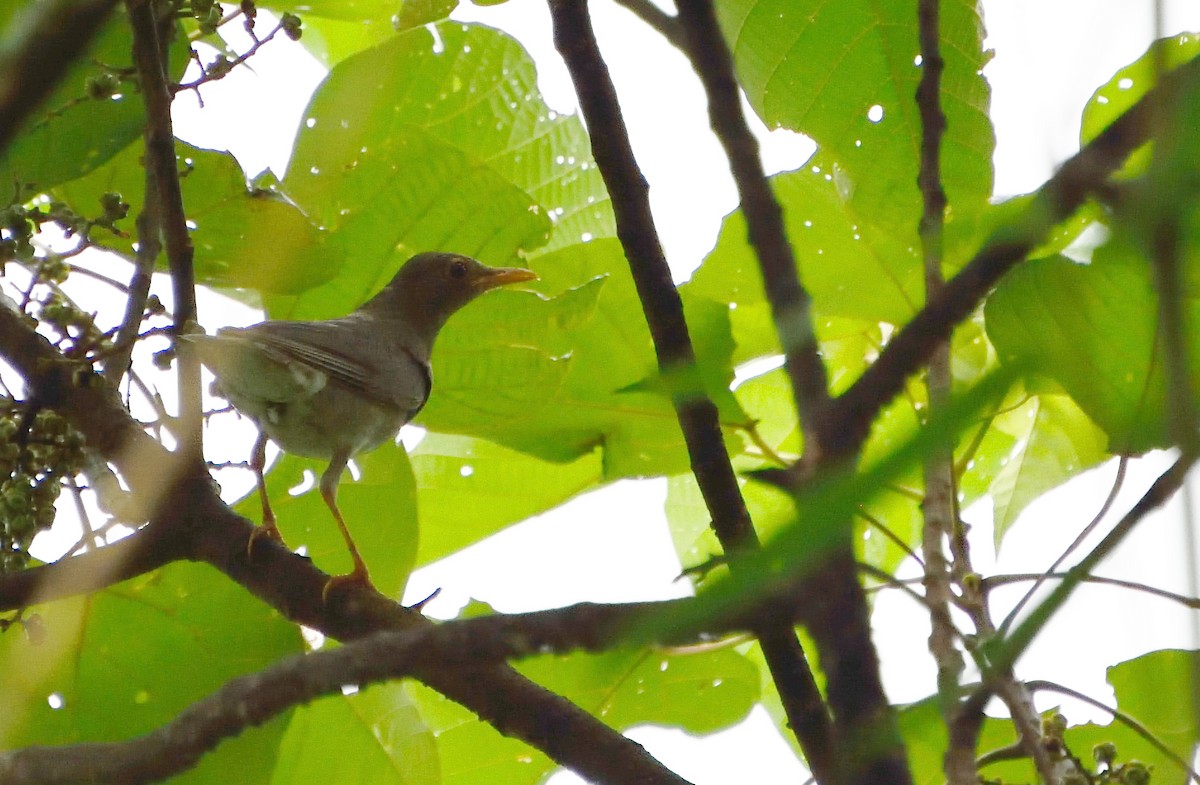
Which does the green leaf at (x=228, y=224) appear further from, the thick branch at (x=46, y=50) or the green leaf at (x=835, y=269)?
the thick branch at (x=46, y=50)

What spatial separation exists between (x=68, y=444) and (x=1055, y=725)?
2.20 meters

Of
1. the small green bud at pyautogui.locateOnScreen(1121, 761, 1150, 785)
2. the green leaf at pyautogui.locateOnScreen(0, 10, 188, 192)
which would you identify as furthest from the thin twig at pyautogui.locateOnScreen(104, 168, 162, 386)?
the small green bud at pyautogui.locateOnScreen(1121, 761, 1150, 785)

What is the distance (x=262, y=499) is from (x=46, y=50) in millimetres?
3076

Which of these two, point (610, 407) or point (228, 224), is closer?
point (228, 224)

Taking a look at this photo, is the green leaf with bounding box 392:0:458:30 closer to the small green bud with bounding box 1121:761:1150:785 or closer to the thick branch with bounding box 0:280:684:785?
the thick branch with bounding box 0:280:684:785

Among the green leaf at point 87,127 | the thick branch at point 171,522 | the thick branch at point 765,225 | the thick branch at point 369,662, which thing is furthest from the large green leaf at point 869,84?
the thick branch at point 369,662

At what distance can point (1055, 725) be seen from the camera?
103 inches

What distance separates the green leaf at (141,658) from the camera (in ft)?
10.5

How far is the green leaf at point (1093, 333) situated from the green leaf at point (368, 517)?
1779 millimetres

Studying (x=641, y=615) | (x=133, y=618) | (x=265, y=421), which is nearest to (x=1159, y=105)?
(x=641, y=615)

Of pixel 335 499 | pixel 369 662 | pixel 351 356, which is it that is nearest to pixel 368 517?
pixel 335 499

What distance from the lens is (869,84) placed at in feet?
10.6

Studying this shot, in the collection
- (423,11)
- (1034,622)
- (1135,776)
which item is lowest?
(1034,622)

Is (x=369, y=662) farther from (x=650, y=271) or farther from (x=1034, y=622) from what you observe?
(x=650, y=271)
